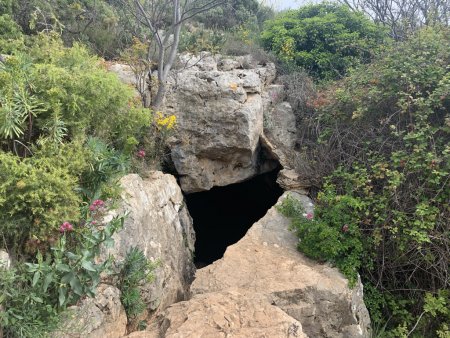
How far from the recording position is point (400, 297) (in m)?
5.48

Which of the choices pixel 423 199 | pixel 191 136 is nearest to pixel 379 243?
pixel 423 199

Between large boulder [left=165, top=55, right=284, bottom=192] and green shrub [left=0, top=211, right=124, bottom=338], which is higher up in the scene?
large boulder [left=165, top=55, right=284, bottom=192]

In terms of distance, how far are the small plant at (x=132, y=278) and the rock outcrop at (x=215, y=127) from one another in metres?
3.15

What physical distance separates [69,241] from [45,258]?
0.26 metres

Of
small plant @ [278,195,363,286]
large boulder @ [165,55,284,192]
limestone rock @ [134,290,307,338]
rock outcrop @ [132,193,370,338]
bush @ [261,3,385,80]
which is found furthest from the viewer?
bush @ [261,3,385,80]

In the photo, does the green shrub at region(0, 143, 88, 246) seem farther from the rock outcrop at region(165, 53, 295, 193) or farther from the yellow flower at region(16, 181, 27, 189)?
the rock outcrop at region(165, 53, 295, 193)

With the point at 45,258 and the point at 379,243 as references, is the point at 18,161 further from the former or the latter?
the point at 379,243

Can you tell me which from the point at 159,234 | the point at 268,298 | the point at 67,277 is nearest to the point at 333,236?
the point at 268,298

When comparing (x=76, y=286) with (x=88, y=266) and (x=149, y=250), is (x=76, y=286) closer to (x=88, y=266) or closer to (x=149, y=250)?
(x=88, y=266)

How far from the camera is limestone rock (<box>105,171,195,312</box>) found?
4199mm

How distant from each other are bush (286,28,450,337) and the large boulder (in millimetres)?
1573

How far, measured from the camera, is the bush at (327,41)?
890 centimetres

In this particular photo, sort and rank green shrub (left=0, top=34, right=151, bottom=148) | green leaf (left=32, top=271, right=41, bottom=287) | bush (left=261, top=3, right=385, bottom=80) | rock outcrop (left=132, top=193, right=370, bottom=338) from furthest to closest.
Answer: bush (left=261, top=3, right=385, bottom=80), green shrub (left=0, top=34, right=151, bottom=148), rock outcrop (left=132, top=193, right=370, bottom=338), green leaf (left=32, top=271, right=41, bottom=287)

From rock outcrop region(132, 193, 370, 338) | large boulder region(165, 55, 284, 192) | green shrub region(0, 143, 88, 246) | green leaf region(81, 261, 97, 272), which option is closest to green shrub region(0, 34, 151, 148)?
green shrub region(0, 143, 88, 246)
